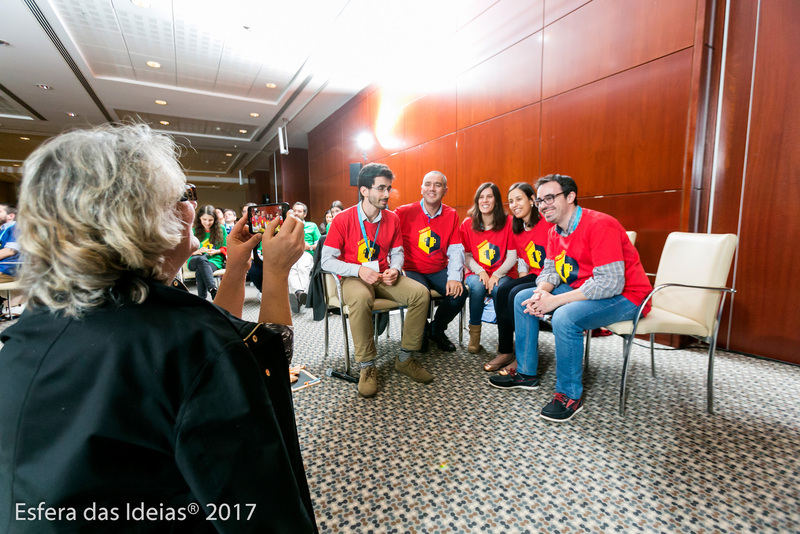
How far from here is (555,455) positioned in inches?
59.9

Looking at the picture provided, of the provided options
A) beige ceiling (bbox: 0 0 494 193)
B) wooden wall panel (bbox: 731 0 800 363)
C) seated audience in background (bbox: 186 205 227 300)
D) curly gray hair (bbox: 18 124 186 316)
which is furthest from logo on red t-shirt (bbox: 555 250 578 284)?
seated audience in background (bbox: 186 205 227 300)

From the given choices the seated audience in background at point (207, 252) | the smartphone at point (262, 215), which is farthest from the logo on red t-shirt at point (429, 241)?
the seated audience in background at point (207, 252)

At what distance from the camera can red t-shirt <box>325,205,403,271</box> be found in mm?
2412

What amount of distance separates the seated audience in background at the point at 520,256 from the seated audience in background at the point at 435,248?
352mm

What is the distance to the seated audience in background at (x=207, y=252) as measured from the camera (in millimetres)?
4211

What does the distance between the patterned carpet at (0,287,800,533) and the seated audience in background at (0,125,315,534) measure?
0.84 metres

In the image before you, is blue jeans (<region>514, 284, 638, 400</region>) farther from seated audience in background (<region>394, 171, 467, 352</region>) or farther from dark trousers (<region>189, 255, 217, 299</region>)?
dark trousers (<region>189, 255, 217, 299</region>)

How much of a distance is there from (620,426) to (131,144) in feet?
6.81

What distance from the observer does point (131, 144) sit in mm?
600

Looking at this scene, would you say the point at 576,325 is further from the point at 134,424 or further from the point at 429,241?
the point at 134,424

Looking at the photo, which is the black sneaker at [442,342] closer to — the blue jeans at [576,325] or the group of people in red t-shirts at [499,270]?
the group of people in red t-shirts at [499,270]

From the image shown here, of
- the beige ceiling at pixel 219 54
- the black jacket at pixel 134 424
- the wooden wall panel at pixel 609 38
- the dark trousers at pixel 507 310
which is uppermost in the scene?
the beige ceiling at pixel 219 54

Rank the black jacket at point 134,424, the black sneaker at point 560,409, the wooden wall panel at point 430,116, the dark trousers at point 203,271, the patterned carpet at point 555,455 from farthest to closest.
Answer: the wooden wall panel at point 430,116 < the dark trousers at point 203,271 < the black sneaker at point 560,409 < the patterned carpet at point 555,455 < the black jacket at point 134,424

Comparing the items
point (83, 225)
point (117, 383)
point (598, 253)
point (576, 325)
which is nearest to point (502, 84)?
point (598, 253)
